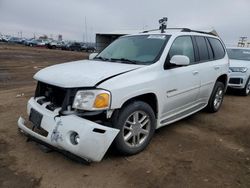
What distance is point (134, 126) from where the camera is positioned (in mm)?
3672

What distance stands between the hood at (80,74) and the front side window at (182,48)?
860 mm

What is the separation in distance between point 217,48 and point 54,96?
4028mm

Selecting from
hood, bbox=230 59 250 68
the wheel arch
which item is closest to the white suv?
the wheel arch

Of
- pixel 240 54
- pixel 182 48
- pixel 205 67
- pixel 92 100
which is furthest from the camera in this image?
pixel 240 54

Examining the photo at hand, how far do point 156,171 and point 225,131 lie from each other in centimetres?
224

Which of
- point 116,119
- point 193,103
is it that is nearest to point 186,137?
point 193,103

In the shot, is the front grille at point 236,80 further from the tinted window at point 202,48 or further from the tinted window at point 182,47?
the tinted window at point 182,47

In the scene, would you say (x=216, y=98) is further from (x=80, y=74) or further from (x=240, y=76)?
(x=80, y=74)

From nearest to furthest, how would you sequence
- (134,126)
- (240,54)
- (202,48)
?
1. (134,126)
2. (202,48)
3. (240,54)

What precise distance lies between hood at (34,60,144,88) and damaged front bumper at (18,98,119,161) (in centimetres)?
42

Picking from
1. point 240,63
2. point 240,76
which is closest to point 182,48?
point 240,76

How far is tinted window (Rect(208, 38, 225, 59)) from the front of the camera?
5.78 m

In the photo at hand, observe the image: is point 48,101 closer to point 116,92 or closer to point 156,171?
point 116,92

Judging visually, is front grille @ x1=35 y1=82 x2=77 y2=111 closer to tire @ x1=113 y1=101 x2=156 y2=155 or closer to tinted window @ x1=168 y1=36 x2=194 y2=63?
tire @ x1=113 y1=101 x2=156 y2=155
